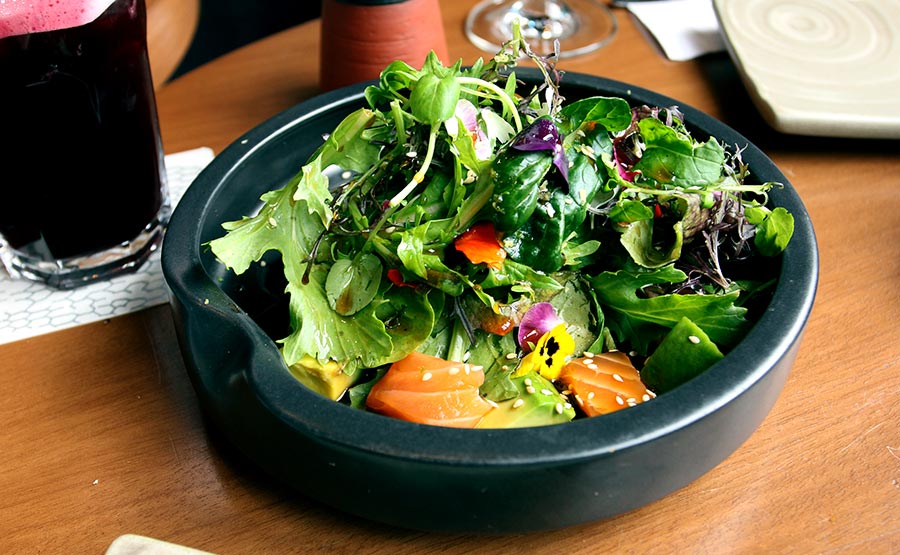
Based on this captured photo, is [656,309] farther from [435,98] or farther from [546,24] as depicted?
[546,24]

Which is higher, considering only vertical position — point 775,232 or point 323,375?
point 775,232

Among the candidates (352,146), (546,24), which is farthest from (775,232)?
(546,24)

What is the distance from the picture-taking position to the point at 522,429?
76cm

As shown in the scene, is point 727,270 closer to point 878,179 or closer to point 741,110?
point 878,179

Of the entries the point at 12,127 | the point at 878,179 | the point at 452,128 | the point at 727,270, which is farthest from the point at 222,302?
the point at 878,179

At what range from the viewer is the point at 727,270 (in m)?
1.05

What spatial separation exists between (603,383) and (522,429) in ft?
0.62

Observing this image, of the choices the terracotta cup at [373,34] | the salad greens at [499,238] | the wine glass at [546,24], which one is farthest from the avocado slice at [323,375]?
the wine glass at [546,24]

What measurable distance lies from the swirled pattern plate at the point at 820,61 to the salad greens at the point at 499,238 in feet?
1.60

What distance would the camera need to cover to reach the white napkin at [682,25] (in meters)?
1.74

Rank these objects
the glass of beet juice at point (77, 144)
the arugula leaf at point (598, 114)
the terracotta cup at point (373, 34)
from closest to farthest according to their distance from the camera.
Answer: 1. the arugula leaf at point (598, 114)
2. the glass of beet juice at point (77, 144)
3. the terracotta cup at point (373, 34)

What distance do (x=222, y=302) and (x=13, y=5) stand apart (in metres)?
0.45

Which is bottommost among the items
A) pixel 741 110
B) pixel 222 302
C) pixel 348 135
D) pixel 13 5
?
pixel 741 110

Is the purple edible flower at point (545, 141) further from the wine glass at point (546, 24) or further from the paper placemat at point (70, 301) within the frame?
the wine glass at point (546, 24)
